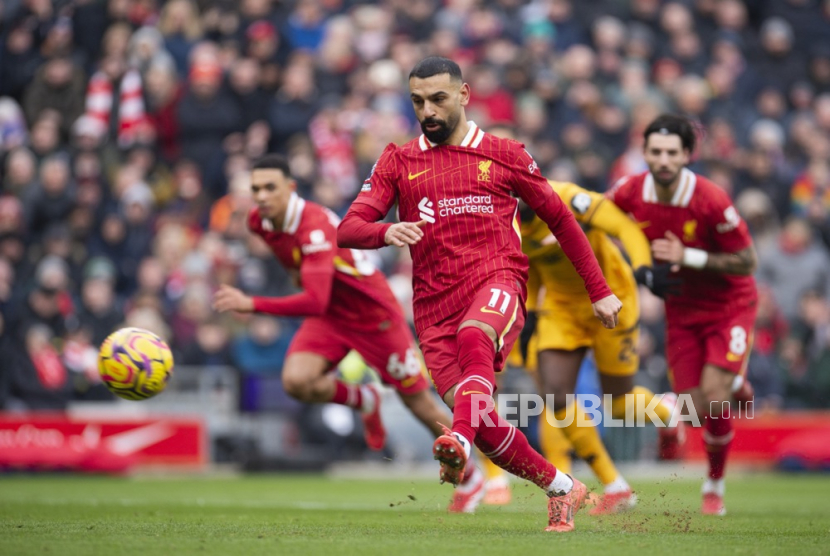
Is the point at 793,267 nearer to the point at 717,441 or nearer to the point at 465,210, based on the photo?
the point at 717,441

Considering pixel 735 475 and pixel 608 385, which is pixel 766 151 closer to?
pixel 735 475

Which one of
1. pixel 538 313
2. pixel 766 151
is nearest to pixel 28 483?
pixel 538 313

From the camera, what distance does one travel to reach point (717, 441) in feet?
35.9

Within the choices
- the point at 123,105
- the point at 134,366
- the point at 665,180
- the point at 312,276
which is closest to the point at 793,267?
the point at 665,180

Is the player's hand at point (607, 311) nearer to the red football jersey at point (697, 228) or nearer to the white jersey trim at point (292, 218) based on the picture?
the red football jersey at point (697, 228)

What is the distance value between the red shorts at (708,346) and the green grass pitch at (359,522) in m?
1.14

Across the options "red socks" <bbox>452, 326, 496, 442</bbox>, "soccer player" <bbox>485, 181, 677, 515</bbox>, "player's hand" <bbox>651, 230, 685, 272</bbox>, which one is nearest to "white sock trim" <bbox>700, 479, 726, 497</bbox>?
"soccer player" <bbox>485, 181, 677, 515</bbox>

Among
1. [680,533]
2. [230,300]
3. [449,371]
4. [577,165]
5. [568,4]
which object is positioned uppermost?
[568,4]

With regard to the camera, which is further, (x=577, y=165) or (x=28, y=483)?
(x=577, y=165)

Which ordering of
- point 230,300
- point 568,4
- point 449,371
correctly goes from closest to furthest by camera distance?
point 449,371 < point 230,300 < point 568,4

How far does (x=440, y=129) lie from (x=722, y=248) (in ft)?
11.3

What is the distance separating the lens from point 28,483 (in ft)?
47.4

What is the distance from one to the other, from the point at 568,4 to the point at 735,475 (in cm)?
981

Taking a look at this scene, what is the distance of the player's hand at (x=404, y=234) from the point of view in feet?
24.9
